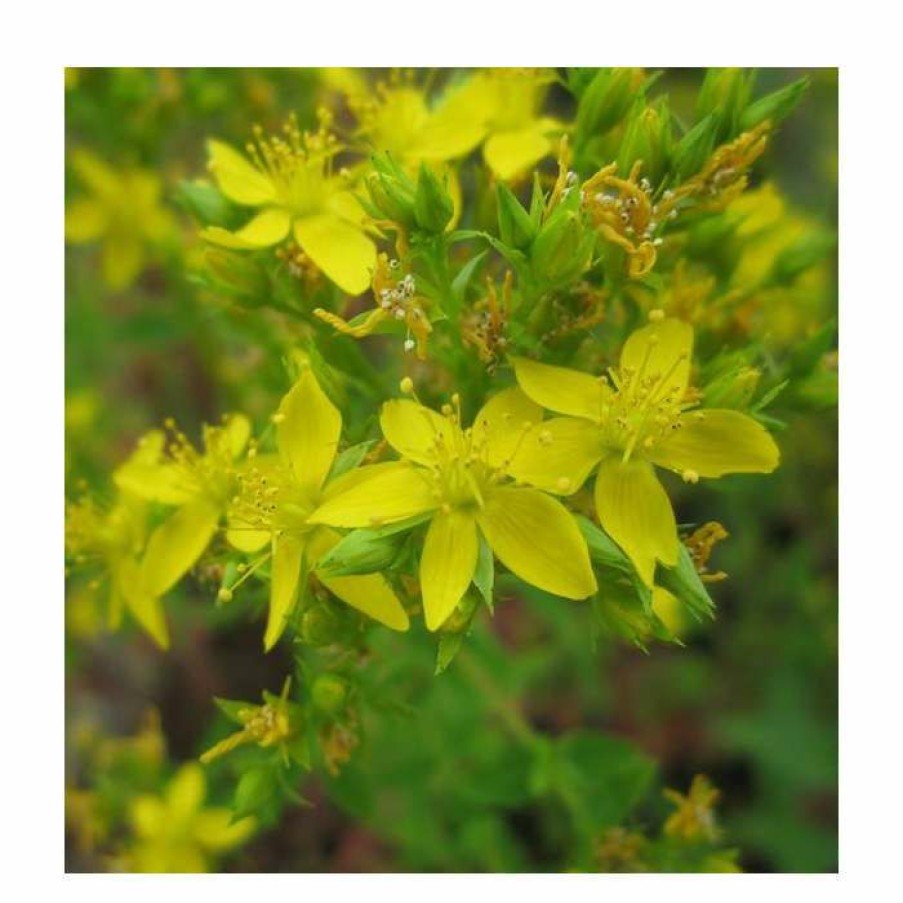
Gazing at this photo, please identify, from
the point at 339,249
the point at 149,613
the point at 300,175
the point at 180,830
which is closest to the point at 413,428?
the point at 339,249

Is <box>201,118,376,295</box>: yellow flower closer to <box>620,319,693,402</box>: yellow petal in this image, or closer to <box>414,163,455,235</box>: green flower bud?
<box>414,163,455,235</box>: green flower bud

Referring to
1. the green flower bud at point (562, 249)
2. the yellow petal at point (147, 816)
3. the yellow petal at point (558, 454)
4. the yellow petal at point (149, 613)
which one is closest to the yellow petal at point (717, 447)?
the yellow petal at point (558, 454)

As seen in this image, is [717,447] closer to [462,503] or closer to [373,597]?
[462,503]

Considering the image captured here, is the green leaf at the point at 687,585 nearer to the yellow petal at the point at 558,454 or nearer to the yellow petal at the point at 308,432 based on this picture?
the yellow petal at the point at 558,454

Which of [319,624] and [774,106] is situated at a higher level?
[774,106]

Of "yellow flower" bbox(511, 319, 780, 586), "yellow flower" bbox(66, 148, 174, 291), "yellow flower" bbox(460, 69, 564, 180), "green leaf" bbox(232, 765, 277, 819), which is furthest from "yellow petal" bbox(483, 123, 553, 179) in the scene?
"yellow flower" bbox(66, 148, 174, 291)

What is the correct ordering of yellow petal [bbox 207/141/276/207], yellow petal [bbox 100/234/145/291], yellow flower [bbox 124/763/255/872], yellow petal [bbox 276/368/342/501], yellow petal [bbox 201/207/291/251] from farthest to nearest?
1. yellow petal [bbox 100/234/145/291]
2. yellow flower [bbox 124/763/255/872]
3. yellow petal [bbox 207/141/276/207]
4. yellow petal [bbox 201/207/291/251]
5. yellow petal [bbox 276/368/342/501]
